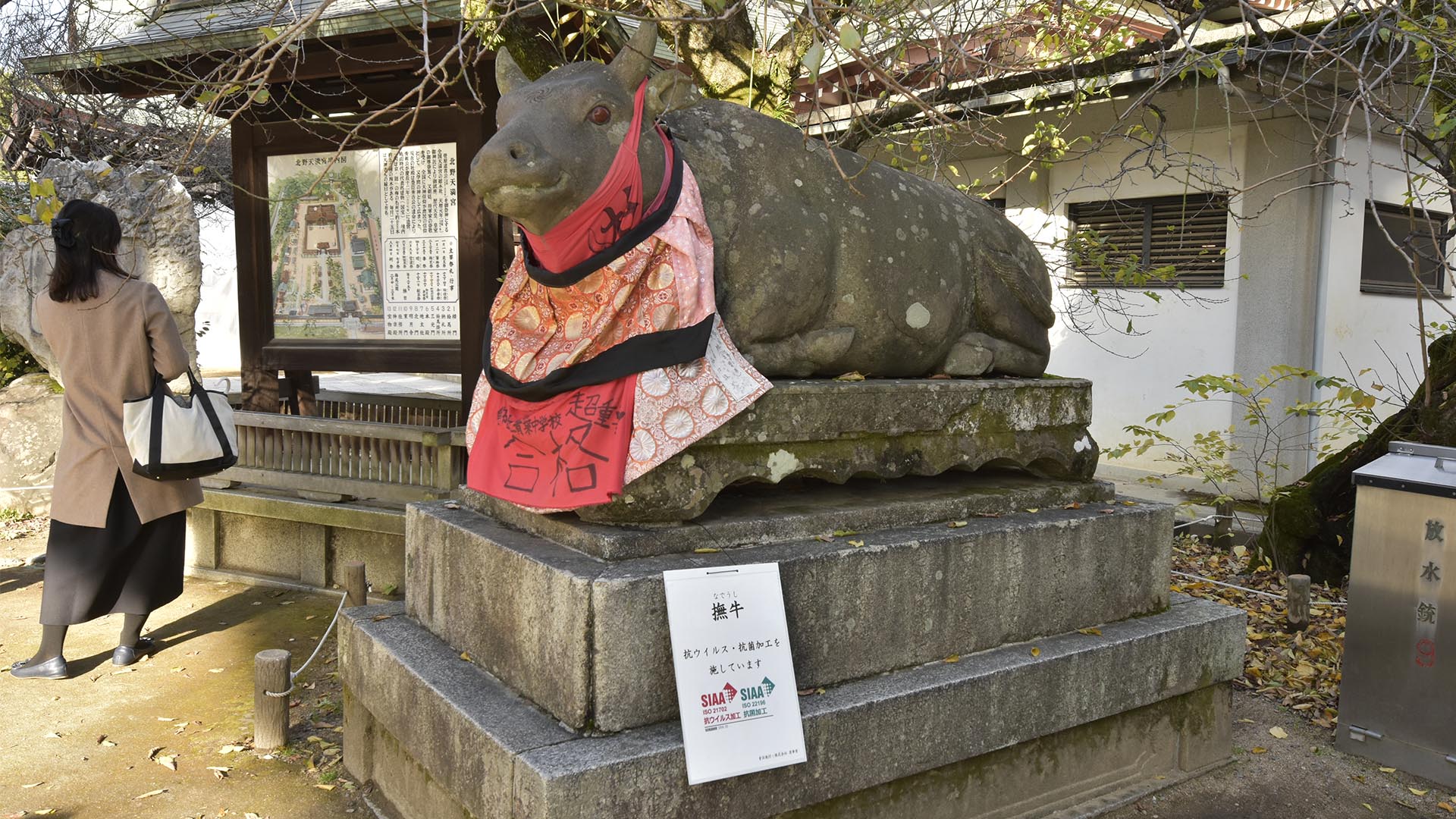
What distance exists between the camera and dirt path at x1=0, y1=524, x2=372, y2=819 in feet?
11.9

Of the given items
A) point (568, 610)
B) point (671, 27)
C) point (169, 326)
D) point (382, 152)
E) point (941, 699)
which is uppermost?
point (671, 27)

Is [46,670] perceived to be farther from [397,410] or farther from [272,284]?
[397,410]

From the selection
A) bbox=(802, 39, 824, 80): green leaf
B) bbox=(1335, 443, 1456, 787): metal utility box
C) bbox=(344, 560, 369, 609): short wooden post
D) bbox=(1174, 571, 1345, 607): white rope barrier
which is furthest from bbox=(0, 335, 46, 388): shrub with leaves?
bbox=(1335, 443, 1456, 787): metal utility box

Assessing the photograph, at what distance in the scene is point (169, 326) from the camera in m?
4.85

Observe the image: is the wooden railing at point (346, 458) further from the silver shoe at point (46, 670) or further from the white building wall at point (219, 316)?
the white building wall at point (219, 316)

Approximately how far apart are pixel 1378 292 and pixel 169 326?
10.3 meters

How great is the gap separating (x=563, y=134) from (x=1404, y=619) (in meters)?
3.98

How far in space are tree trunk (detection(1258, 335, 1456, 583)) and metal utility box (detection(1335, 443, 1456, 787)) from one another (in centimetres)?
215

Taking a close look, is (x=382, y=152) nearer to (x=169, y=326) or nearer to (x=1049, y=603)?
(x=169, y=326)

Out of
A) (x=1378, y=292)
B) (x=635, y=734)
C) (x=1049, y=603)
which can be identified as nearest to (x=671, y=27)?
(x=1049, y=603)

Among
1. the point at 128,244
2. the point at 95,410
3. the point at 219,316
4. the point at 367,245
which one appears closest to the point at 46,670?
the point at 95,410

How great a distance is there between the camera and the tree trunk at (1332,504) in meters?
6.16

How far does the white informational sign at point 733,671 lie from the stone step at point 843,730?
0.27 ft

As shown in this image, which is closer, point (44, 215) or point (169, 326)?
point (44, 215)
